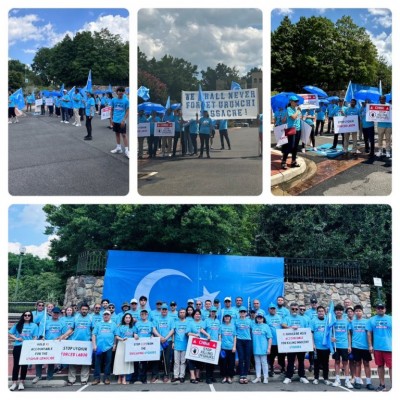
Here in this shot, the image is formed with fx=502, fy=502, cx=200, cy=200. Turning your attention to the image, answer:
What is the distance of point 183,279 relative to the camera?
8.34 metres

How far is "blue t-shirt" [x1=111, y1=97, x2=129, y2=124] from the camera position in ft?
21.9

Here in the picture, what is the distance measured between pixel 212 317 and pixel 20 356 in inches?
99.8

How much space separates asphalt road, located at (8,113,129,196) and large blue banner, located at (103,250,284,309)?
2176 millimetres

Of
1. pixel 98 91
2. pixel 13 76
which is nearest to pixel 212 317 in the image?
pixel 98 91

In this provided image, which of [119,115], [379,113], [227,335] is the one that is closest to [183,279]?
[227,335]

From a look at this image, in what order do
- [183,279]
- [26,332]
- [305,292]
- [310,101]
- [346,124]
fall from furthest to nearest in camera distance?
[310,101] < [305,292] < [183,279] < [346,124] < [26,332]

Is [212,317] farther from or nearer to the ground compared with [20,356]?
farther from the ground

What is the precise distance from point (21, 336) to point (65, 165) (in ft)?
7.61

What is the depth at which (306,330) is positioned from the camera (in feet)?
22.3

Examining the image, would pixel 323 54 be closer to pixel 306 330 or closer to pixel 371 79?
pixel 371 79

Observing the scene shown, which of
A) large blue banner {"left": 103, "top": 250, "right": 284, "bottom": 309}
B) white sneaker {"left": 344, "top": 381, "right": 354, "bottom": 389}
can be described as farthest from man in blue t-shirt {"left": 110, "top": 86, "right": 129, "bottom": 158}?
white sneaker {"left": 344, "top": 381, "right": 354, "bottom": 389}

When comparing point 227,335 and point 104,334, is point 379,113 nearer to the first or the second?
point 227,335

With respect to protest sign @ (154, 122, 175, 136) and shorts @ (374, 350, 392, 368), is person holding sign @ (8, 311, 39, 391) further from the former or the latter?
shorts @ (374, 350, 392, 368)

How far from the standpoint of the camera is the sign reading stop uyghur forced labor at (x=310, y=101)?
950 centimetres
